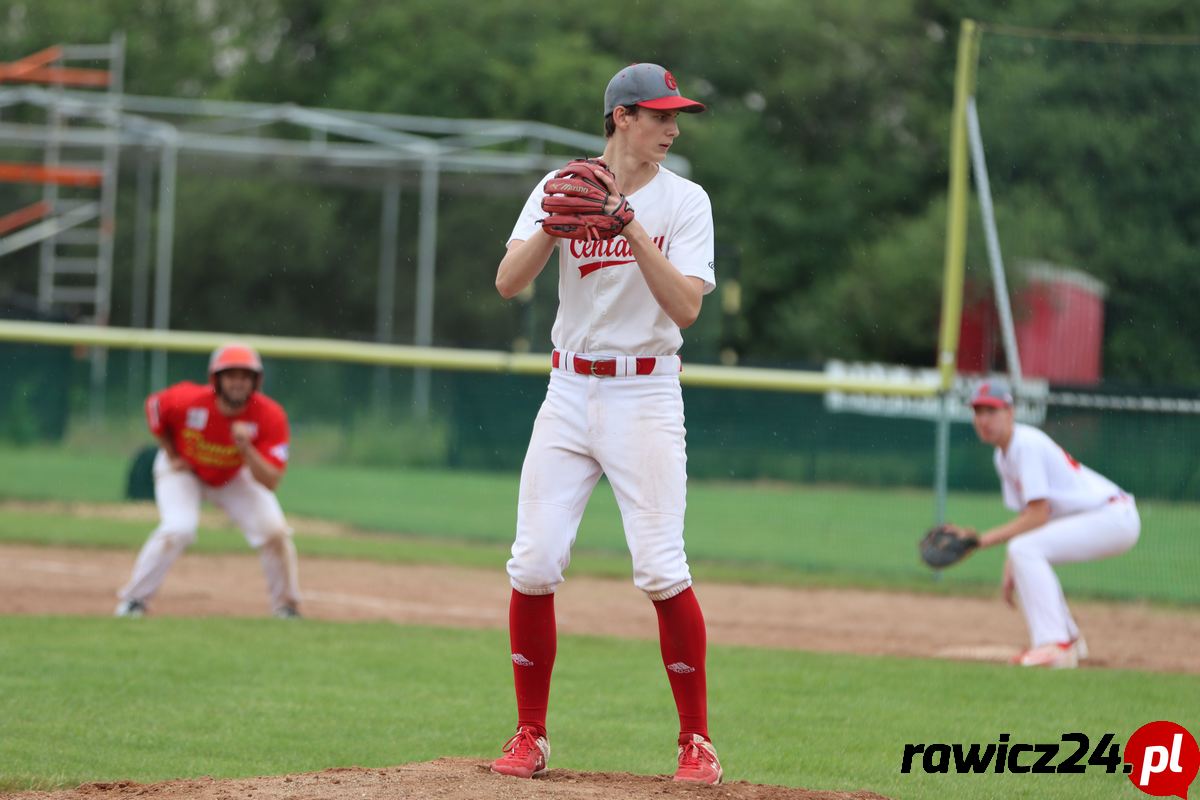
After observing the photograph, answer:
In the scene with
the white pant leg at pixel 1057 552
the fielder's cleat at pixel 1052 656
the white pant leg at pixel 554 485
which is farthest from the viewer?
the white pant leg at pixel 1057 552

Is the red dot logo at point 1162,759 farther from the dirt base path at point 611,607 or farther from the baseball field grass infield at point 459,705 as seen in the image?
the dirt base path at point 611,607

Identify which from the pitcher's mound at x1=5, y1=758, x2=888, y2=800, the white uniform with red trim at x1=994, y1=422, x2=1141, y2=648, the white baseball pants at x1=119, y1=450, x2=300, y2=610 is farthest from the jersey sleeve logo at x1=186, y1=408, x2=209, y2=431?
the pitcher's mound at x1=5, y1=758, x2=888, y2=800

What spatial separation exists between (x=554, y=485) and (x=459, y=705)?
7.08 ft

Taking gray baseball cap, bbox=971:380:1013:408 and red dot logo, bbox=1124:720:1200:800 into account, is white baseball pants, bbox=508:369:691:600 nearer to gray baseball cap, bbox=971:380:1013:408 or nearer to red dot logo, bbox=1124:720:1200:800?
red dot logo, bbox=1124:720:1200:800

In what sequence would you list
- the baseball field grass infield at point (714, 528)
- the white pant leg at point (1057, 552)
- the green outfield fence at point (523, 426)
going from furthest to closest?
the baseball field grass infield at point (714, 528)
the green outfield fence at point (523, 426)
the white pant leg at point (1057, 552)

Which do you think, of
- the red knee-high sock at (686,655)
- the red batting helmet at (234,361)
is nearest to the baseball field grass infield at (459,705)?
the red knee-high sock at (686,655)

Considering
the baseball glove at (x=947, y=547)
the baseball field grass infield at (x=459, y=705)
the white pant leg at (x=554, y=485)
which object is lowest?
the baseball field grass infield at (x=459, y=705)

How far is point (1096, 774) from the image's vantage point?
18.0ft

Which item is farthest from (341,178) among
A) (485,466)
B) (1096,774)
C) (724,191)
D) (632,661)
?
(1096,774)

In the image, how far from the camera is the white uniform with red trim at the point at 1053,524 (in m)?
8.13

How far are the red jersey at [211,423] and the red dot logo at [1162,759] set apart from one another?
16.2 ft

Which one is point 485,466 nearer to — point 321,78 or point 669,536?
point 669,536

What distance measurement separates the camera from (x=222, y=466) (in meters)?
9.07

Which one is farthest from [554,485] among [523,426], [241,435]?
[523,426]
